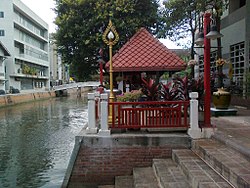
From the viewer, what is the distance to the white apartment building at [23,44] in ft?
123

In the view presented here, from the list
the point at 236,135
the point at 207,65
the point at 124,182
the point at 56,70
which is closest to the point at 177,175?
the point at 124,182

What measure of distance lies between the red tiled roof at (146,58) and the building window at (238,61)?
6374 millimetres

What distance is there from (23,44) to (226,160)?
139ft

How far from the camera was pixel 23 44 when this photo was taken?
4262 cm

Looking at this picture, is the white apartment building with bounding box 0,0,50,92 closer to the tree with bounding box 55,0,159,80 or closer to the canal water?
the tree with bounding box 55,0,159,80

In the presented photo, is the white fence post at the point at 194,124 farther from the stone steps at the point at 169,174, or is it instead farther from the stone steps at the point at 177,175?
the stone steps at the point at 169,174

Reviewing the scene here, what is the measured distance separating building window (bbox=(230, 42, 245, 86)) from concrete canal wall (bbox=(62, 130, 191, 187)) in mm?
8681

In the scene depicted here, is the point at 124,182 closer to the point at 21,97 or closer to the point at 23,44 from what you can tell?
the point at 21,97

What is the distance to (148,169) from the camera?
5.55m

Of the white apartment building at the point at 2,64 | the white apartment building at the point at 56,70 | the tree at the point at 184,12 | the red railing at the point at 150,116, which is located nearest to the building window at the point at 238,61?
the tree at the point at 184,12

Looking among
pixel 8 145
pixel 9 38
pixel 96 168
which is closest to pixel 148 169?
pixel 96 168

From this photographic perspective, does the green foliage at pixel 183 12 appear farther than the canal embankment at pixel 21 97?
No

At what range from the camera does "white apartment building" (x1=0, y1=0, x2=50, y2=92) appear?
37594 millimetres

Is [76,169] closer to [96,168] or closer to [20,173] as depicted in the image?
[96,168]
